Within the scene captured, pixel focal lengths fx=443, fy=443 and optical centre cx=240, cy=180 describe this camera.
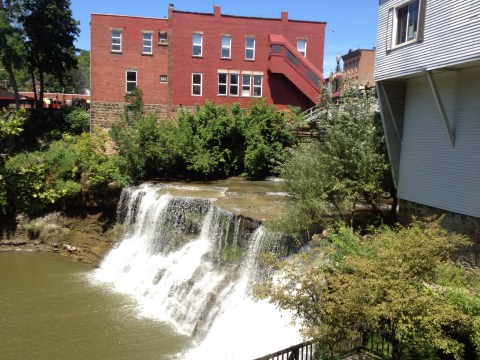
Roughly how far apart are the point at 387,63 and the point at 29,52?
26972 mm

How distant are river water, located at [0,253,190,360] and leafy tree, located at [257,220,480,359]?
19.9 feet

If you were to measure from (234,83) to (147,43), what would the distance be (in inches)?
259

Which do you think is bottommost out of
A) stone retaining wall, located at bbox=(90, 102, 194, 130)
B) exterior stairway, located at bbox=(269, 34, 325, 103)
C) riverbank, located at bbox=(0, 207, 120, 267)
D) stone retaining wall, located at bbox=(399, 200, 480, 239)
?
riverbank, located at bbox=(0, 207, 120, 267)

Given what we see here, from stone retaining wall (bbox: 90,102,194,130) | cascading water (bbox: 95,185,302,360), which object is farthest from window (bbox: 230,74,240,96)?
cascading water (bbox: 95,185,302,360)

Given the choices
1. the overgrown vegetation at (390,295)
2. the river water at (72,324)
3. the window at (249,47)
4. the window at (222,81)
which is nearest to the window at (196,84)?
the window at (222,81)

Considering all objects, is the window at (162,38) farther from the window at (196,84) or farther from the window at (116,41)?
the window at (196,84)

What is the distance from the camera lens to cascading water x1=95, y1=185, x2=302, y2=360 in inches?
491

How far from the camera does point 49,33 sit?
106ft

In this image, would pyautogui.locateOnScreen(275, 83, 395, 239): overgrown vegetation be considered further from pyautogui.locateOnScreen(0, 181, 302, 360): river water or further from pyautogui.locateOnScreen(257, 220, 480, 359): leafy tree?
pyautogui.locateOnScreen(257, 220, 480, 359): leafy tree

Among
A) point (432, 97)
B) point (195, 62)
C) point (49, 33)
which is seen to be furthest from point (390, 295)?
point (49, 33)

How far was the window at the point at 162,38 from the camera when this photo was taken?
30359 mm

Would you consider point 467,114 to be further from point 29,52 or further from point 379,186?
point 29,52

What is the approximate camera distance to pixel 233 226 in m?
16.7

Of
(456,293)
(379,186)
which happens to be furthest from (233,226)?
(456,293)
